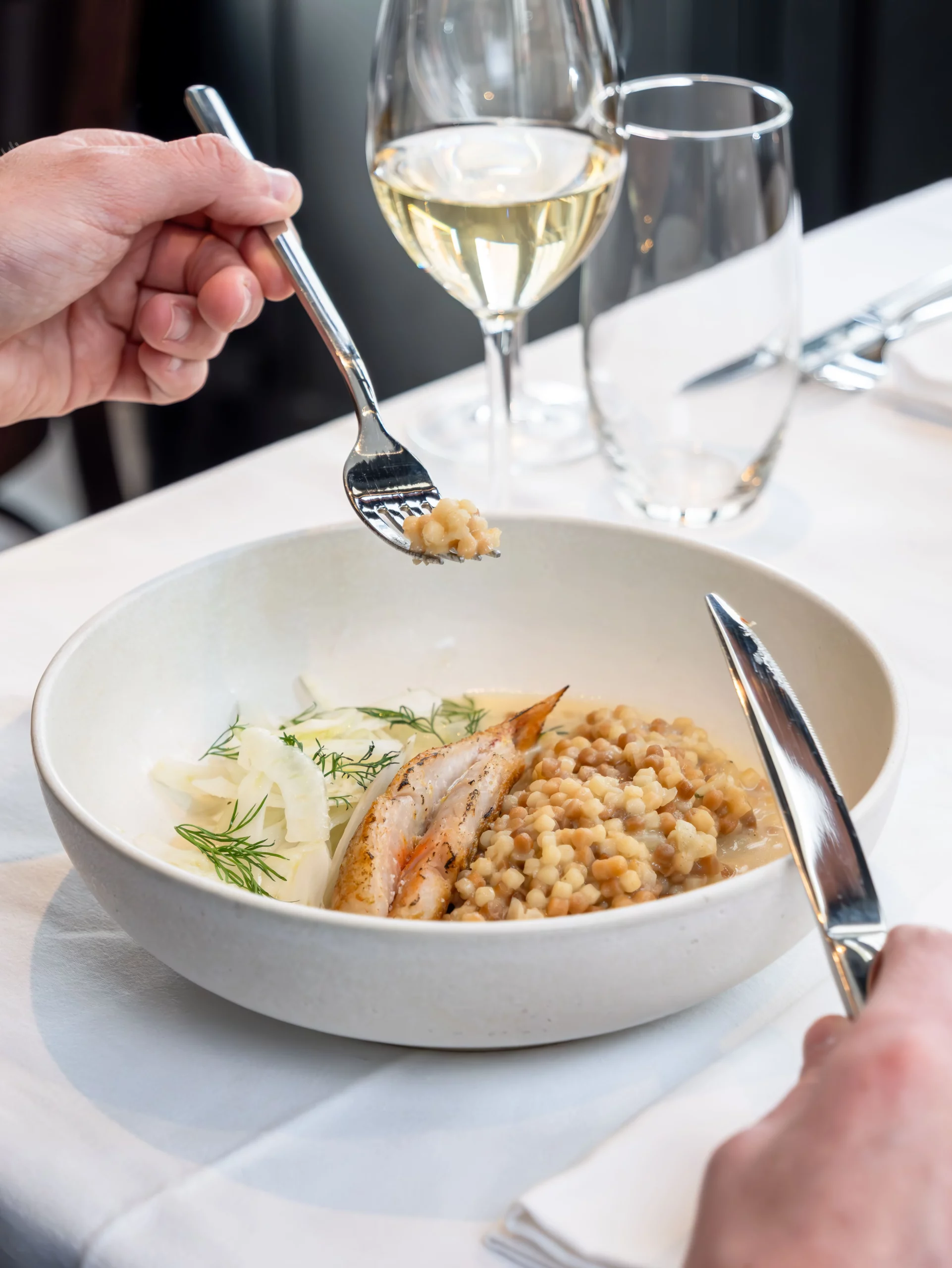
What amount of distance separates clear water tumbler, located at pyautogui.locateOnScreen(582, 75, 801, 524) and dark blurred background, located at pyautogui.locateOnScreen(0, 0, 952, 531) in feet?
4.47

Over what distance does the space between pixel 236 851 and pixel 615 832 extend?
24cm

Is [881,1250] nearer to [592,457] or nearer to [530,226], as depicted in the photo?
[530,226]

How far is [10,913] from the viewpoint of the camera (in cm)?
81

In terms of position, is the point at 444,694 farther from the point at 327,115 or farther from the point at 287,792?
the point at 327,115

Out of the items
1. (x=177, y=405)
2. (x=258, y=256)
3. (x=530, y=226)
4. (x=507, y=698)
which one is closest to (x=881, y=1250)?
(x=507, y=698)

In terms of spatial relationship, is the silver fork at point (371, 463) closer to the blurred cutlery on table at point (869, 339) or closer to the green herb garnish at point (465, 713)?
the green herb garnish at point (465, 713)

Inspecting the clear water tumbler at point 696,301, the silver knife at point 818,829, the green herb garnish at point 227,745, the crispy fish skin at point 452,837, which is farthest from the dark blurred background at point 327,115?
the silver knife at point 818,829

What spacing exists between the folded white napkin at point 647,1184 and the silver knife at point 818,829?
98 mm

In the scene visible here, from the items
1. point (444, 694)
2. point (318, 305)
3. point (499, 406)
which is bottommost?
point (444, 694)

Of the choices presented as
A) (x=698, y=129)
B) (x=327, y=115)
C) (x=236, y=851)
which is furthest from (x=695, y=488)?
(x=327, y=115)

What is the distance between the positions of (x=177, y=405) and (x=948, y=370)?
7.58 feet

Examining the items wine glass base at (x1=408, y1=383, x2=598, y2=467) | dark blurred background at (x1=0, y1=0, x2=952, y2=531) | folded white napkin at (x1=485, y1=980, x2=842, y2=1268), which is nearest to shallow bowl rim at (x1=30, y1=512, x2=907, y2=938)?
folded white napkin at (x1=485, y1=980, x2=842, y2=1268)

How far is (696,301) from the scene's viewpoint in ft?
4.09

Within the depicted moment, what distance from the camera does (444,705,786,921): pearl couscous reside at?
71 cm
